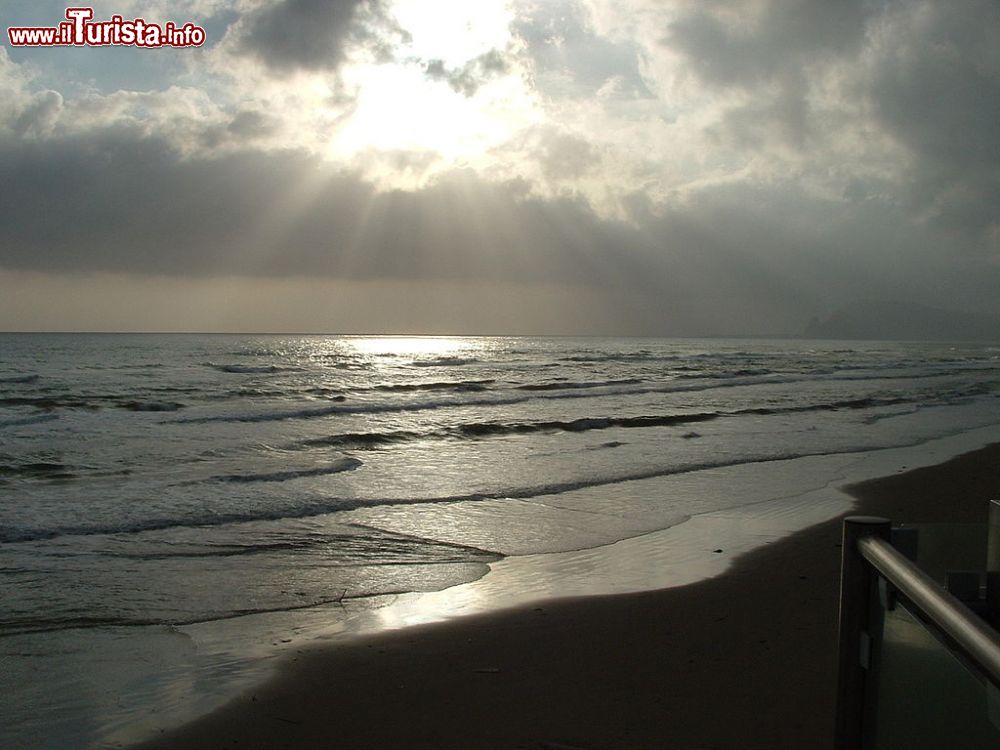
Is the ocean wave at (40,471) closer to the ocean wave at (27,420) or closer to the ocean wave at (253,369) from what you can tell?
the ocean wave at (27,420)

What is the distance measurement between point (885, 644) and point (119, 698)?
171 inches

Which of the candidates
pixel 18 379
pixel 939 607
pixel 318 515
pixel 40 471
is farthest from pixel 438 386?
pixel 939 607

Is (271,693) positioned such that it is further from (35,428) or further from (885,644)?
(35,428)

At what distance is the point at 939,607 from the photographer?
1.41 meters

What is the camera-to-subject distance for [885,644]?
5.93 ft

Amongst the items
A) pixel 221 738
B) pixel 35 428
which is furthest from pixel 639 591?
pixel 35 428

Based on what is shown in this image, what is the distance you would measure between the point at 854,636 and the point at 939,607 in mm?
555

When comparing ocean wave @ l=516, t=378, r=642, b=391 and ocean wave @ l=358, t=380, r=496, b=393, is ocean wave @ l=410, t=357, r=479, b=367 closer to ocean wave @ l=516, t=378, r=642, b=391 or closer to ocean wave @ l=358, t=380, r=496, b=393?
ocean wave @ l=358, t=380, r=496, b=393

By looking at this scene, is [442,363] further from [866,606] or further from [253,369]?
[866,606]

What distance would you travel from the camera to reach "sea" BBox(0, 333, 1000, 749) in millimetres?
5316

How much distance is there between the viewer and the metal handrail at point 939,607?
4.06ft

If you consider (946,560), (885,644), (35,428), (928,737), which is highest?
(946,560)

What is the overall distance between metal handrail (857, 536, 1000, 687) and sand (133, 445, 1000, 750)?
2516 millimetres

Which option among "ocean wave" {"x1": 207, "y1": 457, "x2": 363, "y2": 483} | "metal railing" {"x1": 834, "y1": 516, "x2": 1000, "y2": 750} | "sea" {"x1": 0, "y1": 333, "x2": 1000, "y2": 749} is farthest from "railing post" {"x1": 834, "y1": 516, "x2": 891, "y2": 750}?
"ocean wave" {"x1": 207, "y1": 457, "x2": 363, "y2": 483}
